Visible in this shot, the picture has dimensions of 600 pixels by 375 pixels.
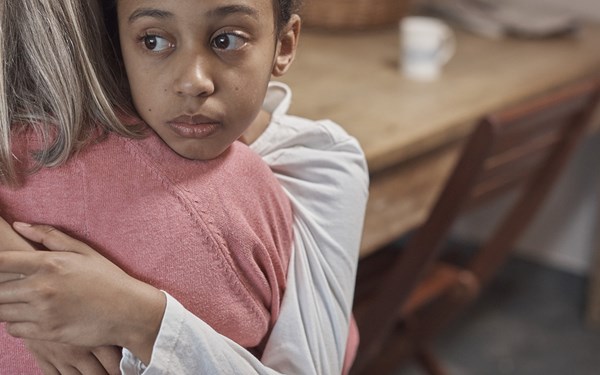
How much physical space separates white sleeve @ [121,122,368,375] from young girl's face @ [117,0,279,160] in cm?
15

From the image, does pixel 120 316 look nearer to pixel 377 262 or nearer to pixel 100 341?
pixel 100 341

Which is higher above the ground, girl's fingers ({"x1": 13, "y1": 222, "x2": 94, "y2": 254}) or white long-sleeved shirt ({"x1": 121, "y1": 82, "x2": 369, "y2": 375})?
girl's fingers ({"x1": 13, "y1": 222, "x2": 94, "y2": 254})

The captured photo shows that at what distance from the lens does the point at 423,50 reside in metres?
1.94

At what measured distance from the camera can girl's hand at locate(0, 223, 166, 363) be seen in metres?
0.76

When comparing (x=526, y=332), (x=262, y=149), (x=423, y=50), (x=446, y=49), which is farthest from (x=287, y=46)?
(x=526, y=332)

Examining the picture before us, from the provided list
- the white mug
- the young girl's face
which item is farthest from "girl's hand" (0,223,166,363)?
the white mug

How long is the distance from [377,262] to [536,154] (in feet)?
1.27

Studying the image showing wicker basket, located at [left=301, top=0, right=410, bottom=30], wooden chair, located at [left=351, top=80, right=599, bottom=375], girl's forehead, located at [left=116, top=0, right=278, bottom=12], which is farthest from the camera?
wicker basket, located at [left=301, top=0, right=410, bottom=30]

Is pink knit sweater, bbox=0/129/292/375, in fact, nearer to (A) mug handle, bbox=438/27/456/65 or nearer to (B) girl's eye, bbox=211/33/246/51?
(B) girl's eye, bbox=211/33/246/51

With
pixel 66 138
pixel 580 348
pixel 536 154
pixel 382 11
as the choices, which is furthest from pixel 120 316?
pixel 580 348

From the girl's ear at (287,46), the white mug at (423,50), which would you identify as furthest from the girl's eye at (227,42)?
the white mug at (423,50)

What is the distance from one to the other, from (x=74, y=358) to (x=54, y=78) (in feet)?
0.81

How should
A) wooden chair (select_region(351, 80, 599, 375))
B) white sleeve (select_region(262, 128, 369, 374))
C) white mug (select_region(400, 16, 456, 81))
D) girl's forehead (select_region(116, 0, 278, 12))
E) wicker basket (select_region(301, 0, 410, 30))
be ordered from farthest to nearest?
1. wicker basket (select_region(301, 0, 410, 30))
2. white mug (select_region(400, 16, 456, 81))
3. wooden chair (select_region(351, 80, 599, 375))
4. white sleeve (select_region(262, 128, 369, 374))
5. girl's forehead (select_region(116, 0, 278, 12))

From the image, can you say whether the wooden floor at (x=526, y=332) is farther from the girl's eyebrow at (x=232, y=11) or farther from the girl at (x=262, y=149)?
the girl's eyebrow at (x=232, y=11)
